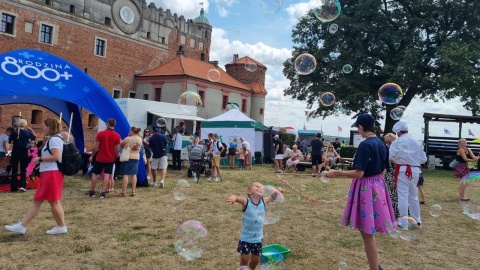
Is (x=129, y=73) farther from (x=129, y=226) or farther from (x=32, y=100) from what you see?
(x=129, y=226)

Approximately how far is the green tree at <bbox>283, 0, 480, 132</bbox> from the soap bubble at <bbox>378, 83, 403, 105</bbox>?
11.5 m

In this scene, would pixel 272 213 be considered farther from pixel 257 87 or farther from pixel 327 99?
pixel 257 87

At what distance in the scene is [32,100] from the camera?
37.7ft

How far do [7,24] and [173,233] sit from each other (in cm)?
2855

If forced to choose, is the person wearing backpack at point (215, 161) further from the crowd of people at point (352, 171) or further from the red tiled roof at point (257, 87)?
the red tiled roof at point (257, 87)

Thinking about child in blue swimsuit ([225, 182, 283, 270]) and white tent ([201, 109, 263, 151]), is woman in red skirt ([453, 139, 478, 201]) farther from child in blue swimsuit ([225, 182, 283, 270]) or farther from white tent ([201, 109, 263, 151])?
white tent ([201, 109, 263, 151])

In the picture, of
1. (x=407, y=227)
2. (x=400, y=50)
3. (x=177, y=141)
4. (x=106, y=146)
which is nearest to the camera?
(x=407, y=227)

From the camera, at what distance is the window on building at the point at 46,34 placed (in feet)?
95.8

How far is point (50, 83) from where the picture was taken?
9219mm

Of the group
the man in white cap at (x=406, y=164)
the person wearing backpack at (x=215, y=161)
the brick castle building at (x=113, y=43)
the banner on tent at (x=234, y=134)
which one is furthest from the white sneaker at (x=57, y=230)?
the brick castle building at (x=113, y=43)

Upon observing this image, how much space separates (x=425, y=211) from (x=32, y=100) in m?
11.6

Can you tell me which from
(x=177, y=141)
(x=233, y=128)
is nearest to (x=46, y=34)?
(x=233, y=128)

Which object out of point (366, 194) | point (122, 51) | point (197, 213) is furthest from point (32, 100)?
point (122, 51)

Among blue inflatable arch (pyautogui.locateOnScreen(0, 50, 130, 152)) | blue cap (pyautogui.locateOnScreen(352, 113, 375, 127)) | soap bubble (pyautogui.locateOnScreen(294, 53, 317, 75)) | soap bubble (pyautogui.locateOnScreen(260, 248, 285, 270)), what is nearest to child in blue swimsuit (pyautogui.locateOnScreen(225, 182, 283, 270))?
soap bubble (pyautogui.locateOnScreen(260, 248, 285, 270))
